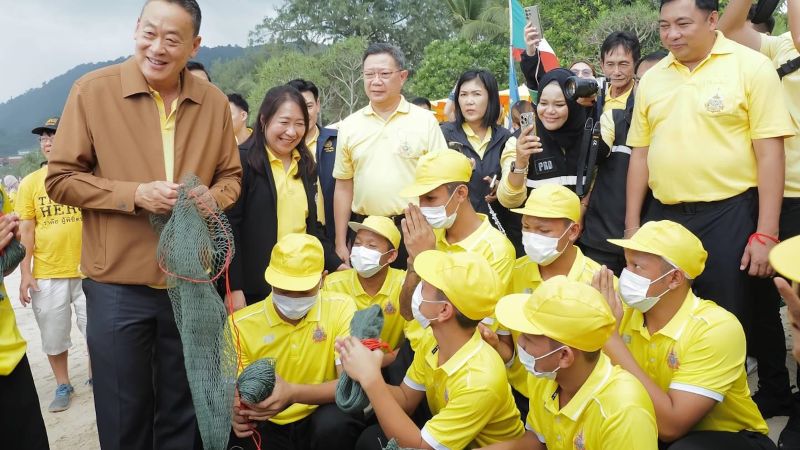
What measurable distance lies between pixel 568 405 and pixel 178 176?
2080mm

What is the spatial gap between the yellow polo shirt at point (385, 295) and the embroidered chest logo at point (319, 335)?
492 mm

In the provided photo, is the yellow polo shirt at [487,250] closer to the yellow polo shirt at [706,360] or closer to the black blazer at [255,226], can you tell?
the yellow polo shirt at [706,360]

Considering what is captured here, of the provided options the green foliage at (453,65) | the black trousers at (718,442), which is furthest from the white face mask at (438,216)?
the green foliage at (453,65)

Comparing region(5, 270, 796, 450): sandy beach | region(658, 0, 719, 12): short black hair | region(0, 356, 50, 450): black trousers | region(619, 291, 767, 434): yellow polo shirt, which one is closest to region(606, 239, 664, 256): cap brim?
region(619, 291, 767, 434): yellow polo shirt

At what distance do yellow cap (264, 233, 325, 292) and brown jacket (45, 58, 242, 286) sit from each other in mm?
645

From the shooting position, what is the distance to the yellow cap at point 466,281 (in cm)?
305

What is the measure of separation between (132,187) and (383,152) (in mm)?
2130

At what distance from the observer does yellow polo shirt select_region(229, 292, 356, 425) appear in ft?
12.5

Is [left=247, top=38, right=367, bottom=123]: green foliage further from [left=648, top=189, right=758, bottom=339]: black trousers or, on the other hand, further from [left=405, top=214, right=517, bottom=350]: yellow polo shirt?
[left=648, top=189, right=758, bottom=339]: black trousers

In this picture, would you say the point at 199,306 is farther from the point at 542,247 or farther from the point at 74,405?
the point at 74,405

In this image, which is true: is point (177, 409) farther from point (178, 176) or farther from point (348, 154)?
point (348, 154)

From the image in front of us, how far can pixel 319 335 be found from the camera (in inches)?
152

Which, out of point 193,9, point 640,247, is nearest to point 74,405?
point 193,9

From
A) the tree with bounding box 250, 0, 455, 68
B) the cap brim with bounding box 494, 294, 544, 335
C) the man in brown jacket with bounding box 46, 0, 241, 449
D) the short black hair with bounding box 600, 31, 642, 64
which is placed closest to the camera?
the cap brim with bounding box 494, 294, 544, 335
